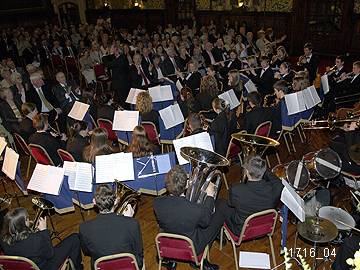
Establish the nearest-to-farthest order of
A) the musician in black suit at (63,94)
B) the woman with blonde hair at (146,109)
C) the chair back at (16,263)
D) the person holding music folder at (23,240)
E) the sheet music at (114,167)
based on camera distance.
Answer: the chair back at (16,263) → the person holding music folder at (23,240) → the sheet music at (114,167) → the woman with blonde hair at (146,109) → the musician in black suit at (63,94)

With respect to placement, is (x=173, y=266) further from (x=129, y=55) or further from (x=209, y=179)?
(x=129, y=55)

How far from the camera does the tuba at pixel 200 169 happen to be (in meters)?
4.00

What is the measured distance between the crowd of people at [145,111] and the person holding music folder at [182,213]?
0.01 m

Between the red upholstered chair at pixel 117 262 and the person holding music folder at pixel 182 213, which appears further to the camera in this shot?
the person holding music folder at pixel 182 213

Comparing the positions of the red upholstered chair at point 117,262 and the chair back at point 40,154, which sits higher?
the chair back at point 40,154

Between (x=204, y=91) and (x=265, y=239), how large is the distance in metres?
3.43

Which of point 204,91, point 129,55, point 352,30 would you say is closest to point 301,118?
point 204,91

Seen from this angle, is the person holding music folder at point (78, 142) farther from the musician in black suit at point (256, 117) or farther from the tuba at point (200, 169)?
the musician in black suit at point (256, 117)

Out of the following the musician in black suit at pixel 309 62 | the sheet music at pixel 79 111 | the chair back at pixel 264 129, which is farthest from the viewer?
the musician in black suit at pixel 309 62

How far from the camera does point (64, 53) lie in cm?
1348

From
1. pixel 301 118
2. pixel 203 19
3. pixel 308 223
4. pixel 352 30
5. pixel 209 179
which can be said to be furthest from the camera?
pixel 203 19

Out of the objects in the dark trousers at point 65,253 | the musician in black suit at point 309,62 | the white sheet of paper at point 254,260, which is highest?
the musician in black suit at point 309,62

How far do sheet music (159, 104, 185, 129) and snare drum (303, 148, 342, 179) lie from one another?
237 centimetres

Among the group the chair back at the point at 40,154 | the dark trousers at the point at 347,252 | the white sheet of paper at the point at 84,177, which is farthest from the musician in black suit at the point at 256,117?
the chair back at the point at 40,154
